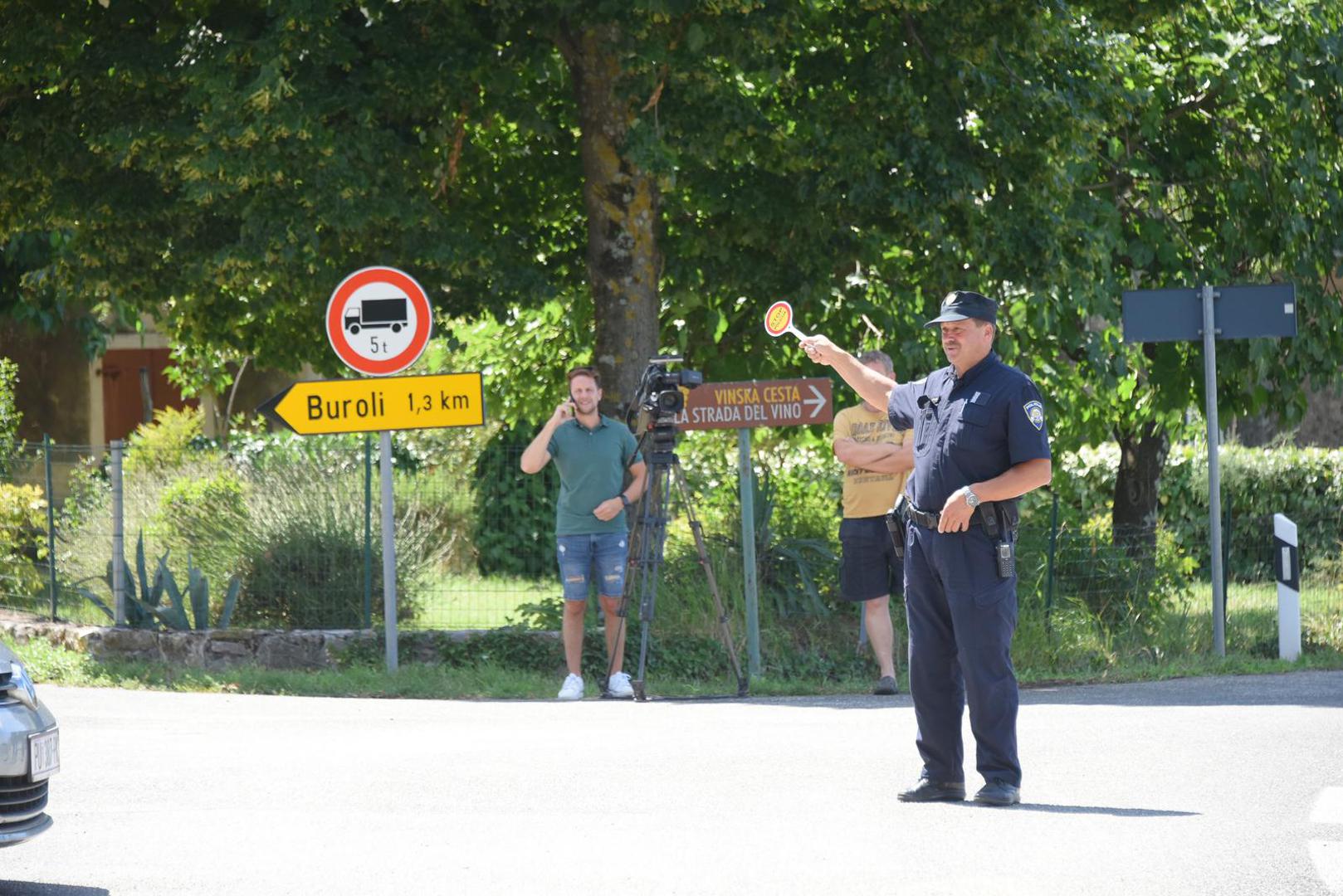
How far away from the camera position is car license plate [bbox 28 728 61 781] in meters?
5.48

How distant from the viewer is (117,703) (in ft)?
34.6

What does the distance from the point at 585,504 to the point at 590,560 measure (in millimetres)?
368

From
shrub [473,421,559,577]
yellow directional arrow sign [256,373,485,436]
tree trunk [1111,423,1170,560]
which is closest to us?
yellow directional arrow sign [256,373,485,436]

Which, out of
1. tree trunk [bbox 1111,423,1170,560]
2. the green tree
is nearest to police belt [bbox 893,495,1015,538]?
the green tree

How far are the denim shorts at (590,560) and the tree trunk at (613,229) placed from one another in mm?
2341

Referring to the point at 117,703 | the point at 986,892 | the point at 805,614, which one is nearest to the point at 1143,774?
the point at 986,892

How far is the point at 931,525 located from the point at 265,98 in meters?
6.36

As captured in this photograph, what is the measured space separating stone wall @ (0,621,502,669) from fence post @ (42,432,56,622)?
4.47 ft

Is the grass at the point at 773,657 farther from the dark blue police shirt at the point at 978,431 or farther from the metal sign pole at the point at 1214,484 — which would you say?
the dark blue police shirt at the point at 978,431

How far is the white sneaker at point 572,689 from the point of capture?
10812 mm

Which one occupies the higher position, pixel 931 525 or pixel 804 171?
pixel 804 171

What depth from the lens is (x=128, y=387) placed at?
30.7 m

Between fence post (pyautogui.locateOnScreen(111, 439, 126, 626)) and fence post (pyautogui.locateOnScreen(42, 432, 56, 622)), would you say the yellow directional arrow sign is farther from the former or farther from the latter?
fence post (pyautogui.locateOnScreen(42, 432, 56, 622))

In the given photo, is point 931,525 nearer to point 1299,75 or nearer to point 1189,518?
point 1299,75
